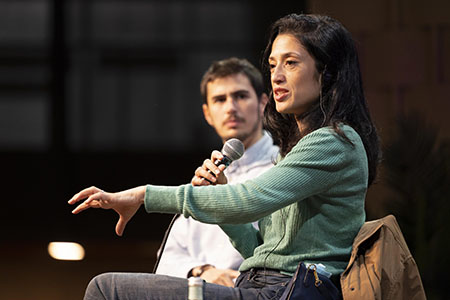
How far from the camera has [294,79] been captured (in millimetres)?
2236

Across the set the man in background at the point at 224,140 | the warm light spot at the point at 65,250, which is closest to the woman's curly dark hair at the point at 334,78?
the man in background at the point at 224,140

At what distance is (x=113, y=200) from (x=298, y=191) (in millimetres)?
494

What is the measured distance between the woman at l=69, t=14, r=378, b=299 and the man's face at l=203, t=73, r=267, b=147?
1.18 metres

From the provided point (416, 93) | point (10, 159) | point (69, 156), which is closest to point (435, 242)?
point (416, 93)

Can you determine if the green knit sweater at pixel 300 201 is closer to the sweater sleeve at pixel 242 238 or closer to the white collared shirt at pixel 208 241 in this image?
the sweater sleeve at pixel 242 238

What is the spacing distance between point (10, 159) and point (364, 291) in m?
5.27

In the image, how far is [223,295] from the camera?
2.09 m

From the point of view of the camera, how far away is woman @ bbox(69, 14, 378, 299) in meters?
2.03

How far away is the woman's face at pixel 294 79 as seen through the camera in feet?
7.35

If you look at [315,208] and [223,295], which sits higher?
[315,208]

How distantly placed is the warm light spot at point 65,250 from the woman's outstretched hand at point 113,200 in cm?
455

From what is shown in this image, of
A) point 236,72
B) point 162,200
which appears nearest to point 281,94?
point 162,200

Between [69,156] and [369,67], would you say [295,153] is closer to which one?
[369,67]

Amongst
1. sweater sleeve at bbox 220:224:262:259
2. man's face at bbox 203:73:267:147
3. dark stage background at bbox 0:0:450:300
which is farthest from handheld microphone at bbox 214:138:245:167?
dark stage background at bbox 0:0:450:300
